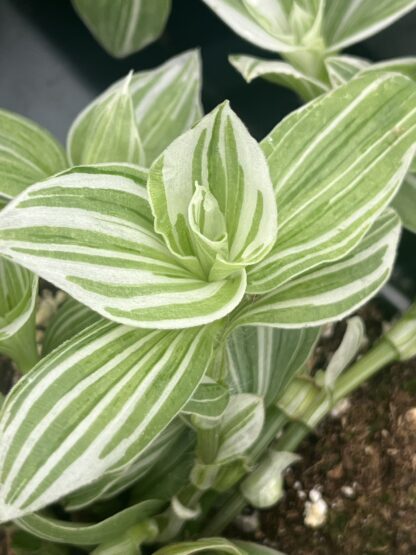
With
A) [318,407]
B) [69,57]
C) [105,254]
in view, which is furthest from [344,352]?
[69,57]

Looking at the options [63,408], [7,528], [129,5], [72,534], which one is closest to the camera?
[63,408]

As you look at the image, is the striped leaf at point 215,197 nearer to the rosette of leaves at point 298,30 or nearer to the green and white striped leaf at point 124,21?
the rosette of leaves at point 298,30

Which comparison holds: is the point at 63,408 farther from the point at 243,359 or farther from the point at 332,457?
the point at 332,457

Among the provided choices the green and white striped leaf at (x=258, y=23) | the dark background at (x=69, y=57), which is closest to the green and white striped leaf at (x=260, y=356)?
the green and white striped leaf at (x=258, y=23)

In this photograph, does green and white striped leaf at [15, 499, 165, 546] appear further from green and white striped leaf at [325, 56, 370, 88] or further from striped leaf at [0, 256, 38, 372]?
green and white striped leaf at [325, 56, 370, 88]

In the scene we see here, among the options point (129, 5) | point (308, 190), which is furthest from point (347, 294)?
point (129, 5)

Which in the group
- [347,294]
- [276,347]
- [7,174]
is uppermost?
[7,174]
